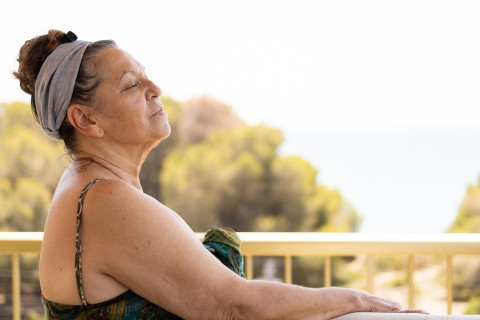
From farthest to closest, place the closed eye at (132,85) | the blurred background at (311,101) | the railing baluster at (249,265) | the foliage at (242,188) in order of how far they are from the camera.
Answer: the blurred background at (311,101) < the foliage at (242,188) < the railing baluster at (249,265) < the closed eye at (132,85)

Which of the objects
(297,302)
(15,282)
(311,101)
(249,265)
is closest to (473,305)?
(311,101)

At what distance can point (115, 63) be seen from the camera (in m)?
1.62

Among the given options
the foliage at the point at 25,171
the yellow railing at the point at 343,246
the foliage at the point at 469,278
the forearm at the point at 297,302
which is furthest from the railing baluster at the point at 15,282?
the foliage at the point at 469,278

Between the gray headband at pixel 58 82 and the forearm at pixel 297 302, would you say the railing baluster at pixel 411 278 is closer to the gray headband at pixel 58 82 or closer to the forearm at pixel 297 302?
the forearm at pixel 297 302

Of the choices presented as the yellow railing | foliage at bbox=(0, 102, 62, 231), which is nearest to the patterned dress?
the yellow railing

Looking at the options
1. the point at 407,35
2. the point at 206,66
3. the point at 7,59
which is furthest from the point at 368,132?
the point at 7,59

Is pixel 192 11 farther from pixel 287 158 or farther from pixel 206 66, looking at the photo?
pixel 287 158

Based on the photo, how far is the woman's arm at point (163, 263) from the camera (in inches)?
55.6

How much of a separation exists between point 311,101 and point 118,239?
13.4 metres

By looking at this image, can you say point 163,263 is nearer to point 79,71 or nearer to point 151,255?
point 151,255

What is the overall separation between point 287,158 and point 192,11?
4255 mm

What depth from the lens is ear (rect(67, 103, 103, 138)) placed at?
1596mm

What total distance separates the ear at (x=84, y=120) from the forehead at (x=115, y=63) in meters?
0.09

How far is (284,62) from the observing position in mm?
14281
